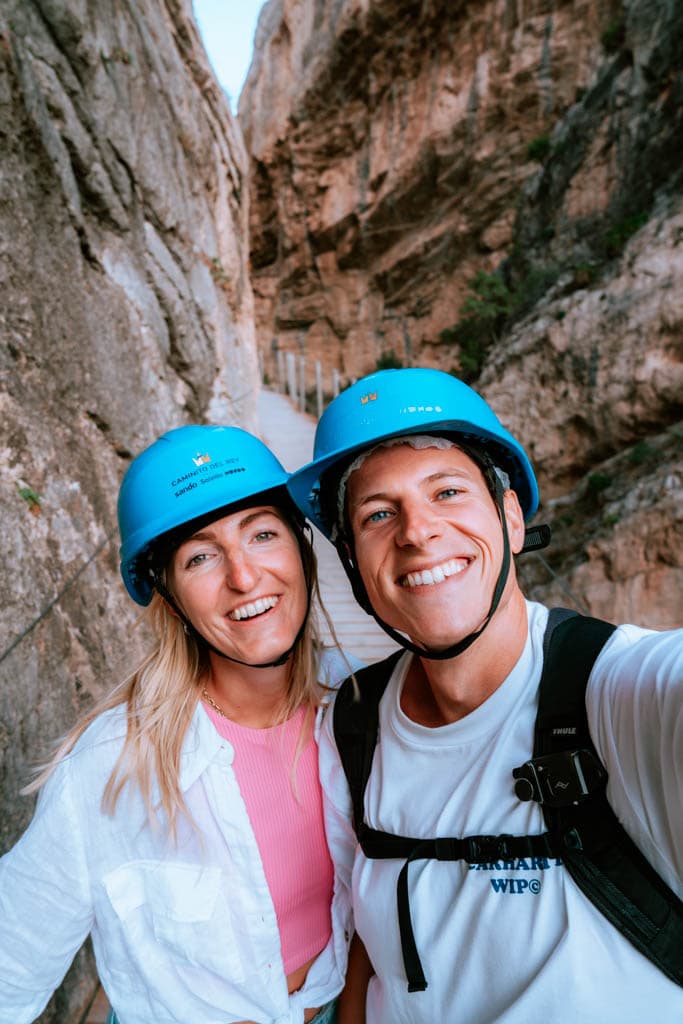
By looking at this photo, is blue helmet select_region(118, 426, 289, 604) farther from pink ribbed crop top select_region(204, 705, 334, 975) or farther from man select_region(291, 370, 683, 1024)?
pink ribbed crop top select_region(204, 705, 334, 975)

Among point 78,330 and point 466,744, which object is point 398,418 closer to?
point 466,744

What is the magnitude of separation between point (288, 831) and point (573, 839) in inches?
38.9

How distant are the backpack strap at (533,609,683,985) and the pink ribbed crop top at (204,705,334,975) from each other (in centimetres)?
92

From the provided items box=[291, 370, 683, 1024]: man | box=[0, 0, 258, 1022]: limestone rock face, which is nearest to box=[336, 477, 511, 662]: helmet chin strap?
box=[291, 370, 683, 1024]: man

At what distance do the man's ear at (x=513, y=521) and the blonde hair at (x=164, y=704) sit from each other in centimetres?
74

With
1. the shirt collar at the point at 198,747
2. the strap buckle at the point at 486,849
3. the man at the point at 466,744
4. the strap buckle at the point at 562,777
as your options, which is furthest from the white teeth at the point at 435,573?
the shirt collar at the point at 198,747

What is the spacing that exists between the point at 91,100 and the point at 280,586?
17.0 feet

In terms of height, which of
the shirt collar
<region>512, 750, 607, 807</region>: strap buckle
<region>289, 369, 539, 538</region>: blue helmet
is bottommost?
<region>512, 750, 607, 807</region>: strap buckle

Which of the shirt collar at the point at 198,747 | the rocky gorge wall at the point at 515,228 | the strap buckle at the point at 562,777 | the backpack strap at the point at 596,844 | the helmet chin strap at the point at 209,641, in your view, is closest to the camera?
the backpack strap at the point at 596,844

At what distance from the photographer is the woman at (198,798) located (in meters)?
1.43

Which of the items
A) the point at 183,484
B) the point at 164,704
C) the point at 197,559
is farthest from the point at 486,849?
the point at 183,484

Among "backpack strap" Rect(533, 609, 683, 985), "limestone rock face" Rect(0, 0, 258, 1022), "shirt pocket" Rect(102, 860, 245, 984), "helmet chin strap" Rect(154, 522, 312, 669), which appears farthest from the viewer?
"limestone rock face" Rect(0, 0, 258, 1022)

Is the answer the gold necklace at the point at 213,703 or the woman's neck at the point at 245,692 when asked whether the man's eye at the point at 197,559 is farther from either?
the gold necklace at the point at 213,703

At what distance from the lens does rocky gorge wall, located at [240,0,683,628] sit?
874 centimetres
